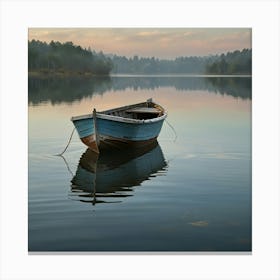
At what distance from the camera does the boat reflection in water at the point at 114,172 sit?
36.3ft

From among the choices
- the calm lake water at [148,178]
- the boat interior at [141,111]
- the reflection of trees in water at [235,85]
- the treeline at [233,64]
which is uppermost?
the treeline at [233,64]

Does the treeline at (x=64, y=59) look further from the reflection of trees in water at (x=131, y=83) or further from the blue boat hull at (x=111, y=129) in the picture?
the blue boat hull at (x=111, y=129)

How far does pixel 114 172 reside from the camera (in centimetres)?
1298

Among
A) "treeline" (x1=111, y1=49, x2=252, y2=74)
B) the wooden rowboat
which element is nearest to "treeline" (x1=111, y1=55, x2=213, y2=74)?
"treeline" (x1=111, y1=49, x2=252, y2=74)

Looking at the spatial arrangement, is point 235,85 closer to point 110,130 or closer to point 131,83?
point 131,83

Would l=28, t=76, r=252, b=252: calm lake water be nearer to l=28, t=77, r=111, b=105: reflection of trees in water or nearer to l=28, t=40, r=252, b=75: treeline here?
l=28, t=77, r=111, b=105: reflection of trees in water

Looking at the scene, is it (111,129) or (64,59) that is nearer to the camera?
(64,59)

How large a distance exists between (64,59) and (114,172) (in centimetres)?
283

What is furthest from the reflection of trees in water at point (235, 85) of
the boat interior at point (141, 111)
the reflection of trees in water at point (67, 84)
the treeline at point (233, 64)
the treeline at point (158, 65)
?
the boat interior at point (141, 111)

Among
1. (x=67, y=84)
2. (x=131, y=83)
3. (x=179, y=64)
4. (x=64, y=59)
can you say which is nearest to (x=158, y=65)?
(x=179, y=64)

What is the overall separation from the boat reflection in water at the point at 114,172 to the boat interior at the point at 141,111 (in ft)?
4.27

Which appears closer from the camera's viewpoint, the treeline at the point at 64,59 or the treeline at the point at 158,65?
the treeline at the point at 64,59

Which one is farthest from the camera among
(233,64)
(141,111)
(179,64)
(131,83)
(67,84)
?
(141,111)
